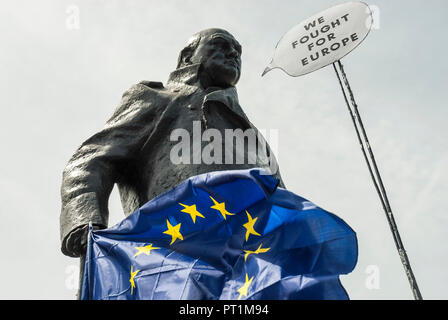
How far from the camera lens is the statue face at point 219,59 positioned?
772 centimetres

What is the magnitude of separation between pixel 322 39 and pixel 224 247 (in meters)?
5.62

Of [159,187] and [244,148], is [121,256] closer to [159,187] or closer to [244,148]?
[159,187]

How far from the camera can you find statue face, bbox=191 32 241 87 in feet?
25.3

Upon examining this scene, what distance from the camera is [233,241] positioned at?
19.6 ft

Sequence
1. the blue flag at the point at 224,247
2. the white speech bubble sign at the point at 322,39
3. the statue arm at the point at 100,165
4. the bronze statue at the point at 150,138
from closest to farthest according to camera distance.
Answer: the blue flag at the point at 224,247
the statue arm at the point at 100,165
the bronze statue at the point at 150,138
the white speech bubble sign at the point at 322,39

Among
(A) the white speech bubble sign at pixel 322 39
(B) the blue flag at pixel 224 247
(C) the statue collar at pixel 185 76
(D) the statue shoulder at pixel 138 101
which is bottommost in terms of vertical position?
(B) the blue flag at pixel 224 247

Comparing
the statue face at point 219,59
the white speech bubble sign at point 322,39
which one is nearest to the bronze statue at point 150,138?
the statue face at point 219,59

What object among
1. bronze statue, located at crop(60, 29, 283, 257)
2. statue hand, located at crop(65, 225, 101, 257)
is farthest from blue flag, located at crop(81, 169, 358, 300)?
bronze statue, located at crop(60, 29, 283, 257)

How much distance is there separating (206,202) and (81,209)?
102cm

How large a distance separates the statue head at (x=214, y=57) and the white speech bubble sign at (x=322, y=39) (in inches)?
115

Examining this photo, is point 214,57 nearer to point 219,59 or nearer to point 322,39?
point 219,59

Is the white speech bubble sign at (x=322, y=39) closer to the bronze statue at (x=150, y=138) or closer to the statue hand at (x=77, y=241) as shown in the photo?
the bronze statue at (x=150, y=138)

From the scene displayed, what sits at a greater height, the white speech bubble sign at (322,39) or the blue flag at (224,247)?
the white speech bubble sign at (322,39)

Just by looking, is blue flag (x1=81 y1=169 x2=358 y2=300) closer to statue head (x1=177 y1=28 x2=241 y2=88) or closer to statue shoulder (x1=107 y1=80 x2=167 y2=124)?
statue shoulder (x1=107 y1=80 x2=167 y2=124)
